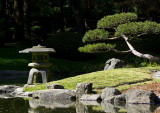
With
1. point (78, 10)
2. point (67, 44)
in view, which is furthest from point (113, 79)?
point (78, 10)

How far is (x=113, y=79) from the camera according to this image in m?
15.0

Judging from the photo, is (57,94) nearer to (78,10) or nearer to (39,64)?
(39,64)

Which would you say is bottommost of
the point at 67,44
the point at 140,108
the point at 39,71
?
the point at 67,44

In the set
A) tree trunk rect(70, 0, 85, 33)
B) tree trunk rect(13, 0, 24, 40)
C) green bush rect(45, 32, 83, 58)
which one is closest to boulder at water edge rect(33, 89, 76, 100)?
green bush rect(45, 32, 83, 58)

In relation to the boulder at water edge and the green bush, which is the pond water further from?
the green bush

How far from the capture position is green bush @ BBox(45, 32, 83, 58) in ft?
85.1

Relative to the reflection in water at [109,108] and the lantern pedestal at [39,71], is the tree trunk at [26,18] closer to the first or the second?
the lantern pedestal at [39,71]

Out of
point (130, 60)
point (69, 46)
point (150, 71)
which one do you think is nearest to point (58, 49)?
point (69, 46)

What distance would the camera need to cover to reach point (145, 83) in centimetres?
1406

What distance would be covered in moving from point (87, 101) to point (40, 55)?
16.0ft

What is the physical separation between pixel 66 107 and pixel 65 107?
0.03 m

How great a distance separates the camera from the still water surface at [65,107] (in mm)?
9820

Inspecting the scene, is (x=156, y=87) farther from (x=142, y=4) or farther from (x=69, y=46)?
(x=142, y=4)

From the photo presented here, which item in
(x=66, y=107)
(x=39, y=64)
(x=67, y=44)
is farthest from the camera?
(x=67, y=44)
